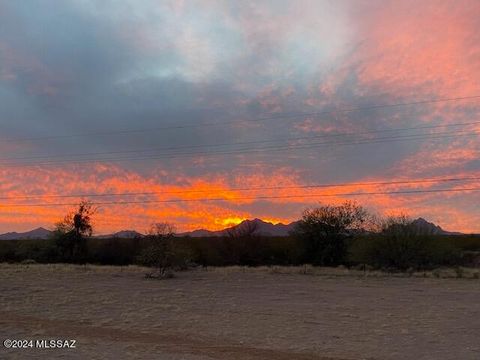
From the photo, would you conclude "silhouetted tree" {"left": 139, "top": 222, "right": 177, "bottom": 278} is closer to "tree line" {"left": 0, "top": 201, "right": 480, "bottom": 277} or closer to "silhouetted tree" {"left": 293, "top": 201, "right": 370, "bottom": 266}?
"tree line" {"left": 0, "top": 201, "right": 480, "bottom": 277}

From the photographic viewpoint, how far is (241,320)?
1869cm

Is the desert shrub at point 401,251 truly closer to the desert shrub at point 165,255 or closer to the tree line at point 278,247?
the tree line at point 278,247

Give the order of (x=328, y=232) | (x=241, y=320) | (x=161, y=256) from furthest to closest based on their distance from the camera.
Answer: (x=328, y=232), (x=161, y=256), (x=241, y=320)

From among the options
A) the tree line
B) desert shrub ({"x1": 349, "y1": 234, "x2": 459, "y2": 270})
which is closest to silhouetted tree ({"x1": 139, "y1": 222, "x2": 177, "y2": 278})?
the tree line

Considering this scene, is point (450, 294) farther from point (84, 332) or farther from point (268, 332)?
point (84, 332)

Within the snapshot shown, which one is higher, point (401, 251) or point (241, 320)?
point (401, 251)

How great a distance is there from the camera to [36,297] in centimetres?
2478

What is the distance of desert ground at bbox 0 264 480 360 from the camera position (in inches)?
527

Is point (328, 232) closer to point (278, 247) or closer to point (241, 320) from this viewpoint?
point (278, 247)

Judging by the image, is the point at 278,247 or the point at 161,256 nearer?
the point at 161,256

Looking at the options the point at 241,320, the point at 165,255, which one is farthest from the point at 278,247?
the point at 241,320

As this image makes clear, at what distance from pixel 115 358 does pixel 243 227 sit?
6281 centimetres

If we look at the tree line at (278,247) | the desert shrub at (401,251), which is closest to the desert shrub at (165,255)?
the tree line at (278,247)

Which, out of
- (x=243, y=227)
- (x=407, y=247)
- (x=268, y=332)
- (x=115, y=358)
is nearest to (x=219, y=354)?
(x=115, y=358)
